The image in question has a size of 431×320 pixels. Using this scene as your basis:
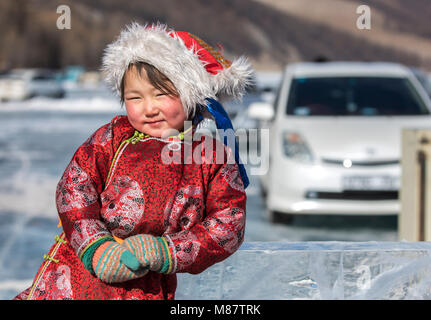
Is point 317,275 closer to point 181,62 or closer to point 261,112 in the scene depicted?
point 181,62

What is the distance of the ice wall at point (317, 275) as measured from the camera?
2.00 metres

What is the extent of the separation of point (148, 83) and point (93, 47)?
105 metres

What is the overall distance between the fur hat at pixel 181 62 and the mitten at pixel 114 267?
0.42 m

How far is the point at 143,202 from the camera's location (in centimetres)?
162

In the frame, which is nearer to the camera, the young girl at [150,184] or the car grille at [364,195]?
the young girl at [150,184]

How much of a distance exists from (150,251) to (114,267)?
0.30ft

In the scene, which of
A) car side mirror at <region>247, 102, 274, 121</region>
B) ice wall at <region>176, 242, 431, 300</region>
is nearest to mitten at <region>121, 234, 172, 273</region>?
ice wall at <region>176, 242, 431, 300</region>

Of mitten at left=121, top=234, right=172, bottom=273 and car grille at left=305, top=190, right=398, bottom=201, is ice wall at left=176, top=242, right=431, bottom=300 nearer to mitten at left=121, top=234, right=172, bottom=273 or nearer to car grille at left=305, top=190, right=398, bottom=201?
mitten at left=121, top=234, right=172, bottom=273

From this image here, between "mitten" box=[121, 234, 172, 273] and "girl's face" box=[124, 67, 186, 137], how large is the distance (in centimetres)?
30

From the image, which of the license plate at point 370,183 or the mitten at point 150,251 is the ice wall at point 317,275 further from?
the license plate at point 370,183

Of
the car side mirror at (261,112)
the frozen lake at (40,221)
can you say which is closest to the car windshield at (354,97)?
the car side mirror at (261,112)

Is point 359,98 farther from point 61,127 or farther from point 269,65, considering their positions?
point 269,65

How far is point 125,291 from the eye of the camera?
1.62m

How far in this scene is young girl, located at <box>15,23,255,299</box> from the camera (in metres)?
1.57
